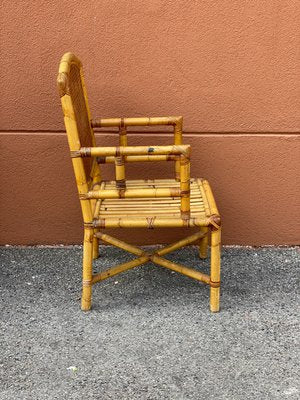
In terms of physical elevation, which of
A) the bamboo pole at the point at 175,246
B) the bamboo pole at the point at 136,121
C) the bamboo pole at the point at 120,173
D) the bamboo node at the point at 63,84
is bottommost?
the bamboo pole at the point at 175,246

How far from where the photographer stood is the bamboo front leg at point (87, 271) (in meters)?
2.85

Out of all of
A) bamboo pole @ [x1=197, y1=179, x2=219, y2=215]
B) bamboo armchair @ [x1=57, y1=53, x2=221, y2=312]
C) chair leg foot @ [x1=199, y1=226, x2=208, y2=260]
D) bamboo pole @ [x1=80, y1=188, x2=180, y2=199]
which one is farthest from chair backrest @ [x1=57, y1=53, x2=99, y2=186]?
chair leg foot @ [x1=199, y1=226, x2=208, y2=260]

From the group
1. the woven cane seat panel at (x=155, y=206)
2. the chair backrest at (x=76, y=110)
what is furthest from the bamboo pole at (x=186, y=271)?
the chair backrest at (x=76, y=110)

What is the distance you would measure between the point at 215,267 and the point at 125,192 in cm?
58

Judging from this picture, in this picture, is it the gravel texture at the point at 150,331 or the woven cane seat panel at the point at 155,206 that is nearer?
the gravel texture at the point at 150,331

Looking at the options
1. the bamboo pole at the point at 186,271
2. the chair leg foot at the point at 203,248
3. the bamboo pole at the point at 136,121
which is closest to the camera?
the bamboo pole at the point at 186,271

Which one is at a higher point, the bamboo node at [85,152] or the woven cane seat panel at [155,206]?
the bamboo node at [85,152]

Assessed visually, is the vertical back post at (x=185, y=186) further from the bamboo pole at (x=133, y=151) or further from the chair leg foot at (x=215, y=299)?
the chair leg foot at (x=215, y=299)

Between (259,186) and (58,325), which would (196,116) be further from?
(58,325)

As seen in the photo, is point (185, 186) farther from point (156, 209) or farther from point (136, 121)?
point (136, 121)

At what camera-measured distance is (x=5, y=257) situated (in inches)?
138

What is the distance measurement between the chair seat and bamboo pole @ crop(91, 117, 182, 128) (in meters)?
0.32

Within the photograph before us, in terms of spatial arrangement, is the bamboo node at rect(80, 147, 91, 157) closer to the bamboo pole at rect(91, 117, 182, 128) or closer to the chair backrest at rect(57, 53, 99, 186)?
the chair backrest at rect(57, 53, 99, 186)

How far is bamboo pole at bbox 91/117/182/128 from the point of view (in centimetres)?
313
